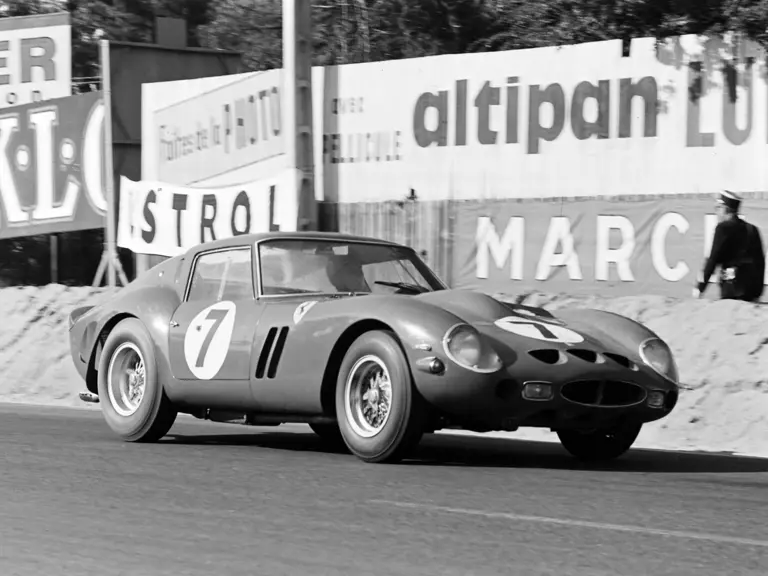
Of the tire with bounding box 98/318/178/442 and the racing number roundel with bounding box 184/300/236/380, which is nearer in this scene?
the racing number roundel with bounding box 184/300/236/380

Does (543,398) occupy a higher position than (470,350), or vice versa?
(470,350)

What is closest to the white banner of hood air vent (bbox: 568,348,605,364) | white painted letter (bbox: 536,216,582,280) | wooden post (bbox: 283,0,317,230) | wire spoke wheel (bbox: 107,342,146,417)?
wooden post (bbox: 283,0,317,230)

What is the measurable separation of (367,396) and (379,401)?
0.30 feet

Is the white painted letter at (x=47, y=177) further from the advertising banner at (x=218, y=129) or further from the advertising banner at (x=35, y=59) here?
the advertising banner at (x=35, y=59)

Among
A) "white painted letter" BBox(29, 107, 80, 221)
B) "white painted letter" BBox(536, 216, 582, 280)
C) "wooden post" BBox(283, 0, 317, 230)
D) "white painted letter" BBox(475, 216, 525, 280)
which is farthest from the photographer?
"white painted letter" BBox(29, 107, 80, 221)

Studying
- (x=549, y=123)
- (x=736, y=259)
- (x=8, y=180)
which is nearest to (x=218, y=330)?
(x=736, y=259)

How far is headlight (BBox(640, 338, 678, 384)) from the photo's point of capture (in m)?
8.03

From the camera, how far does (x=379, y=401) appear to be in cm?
783

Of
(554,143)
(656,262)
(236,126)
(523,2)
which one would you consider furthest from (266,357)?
(523,2)

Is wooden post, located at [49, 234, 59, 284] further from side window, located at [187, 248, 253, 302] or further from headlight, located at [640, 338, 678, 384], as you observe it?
headlight, located at [640, 338, 678, 384]

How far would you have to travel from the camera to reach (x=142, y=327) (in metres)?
9.34

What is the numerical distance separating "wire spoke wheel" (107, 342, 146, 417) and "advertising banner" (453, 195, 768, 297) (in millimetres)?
6824

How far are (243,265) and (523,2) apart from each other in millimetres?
16811

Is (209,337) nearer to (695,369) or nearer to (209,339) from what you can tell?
(209,339)
